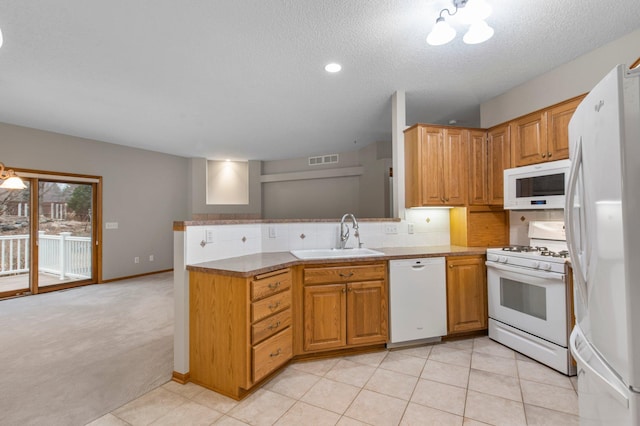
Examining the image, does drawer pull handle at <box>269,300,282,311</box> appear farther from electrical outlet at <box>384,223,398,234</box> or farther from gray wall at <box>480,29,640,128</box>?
gray wall at <box>480,29,640,128</box>

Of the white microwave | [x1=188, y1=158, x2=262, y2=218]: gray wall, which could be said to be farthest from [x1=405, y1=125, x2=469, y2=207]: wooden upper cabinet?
[x1=188, y1=158, x2=262, y2=218]: gray wall

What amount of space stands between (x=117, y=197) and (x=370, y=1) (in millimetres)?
5568

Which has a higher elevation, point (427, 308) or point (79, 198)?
point (79, 198)

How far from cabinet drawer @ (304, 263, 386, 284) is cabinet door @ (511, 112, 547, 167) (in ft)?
5.85

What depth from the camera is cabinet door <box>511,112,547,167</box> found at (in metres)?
2.64

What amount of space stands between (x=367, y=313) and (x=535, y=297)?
4.50 ft

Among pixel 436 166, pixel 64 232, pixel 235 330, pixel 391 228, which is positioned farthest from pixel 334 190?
pixel 64 232

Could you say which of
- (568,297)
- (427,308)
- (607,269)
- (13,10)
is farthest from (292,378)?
(13,10)

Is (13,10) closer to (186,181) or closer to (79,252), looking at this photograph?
(79,252)

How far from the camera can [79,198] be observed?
4980mm

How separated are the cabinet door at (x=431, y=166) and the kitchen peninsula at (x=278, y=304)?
0.61 metres

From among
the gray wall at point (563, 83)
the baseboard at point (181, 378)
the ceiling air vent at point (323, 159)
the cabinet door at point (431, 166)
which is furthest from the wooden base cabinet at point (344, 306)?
the ceiling air vent at point (323, 159)

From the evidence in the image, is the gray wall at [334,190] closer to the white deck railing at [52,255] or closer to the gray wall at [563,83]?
the gray wall at [563,83]

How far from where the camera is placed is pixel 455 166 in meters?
3.11
